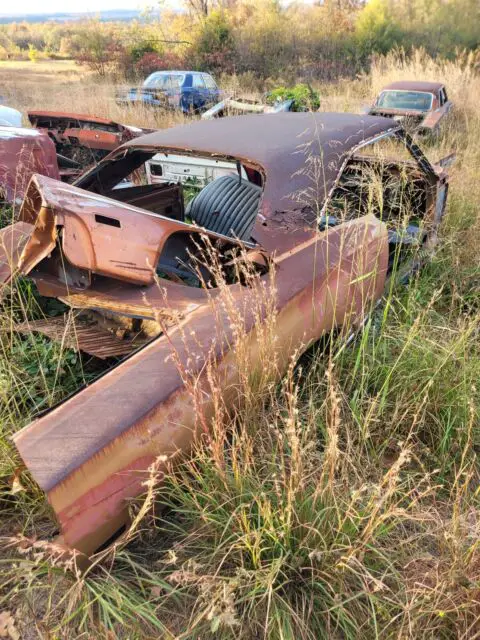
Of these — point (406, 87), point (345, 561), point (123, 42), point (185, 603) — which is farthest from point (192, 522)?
point (123, 42)

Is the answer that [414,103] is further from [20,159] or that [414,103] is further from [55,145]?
[20,159]

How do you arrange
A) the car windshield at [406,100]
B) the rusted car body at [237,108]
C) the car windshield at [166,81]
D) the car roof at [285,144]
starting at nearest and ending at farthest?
the car roof at [285,144], the rusted car body at [237,108], the car windshield at [406,100], the car windshield at [166,81]

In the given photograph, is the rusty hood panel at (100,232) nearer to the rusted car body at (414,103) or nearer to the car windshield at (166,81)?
the rusted car body at (414,103)

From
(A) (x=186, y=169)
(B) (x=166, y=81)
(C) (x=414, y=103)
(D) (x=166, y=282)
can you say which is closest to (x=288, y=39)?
(B) (x=166, y=81)

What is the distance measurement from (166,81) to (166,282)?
1004cm

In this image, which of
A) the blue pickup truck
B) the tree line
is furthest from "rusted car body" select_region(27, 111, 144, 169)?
the tree line

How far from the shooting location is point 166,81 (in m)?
10.4

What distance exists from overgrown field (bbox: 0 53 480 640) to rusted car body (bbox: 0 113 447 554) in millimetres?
128

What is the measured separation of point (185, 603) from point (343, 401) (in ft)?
3.58

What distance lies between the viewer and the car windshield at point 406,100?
8.18 metres

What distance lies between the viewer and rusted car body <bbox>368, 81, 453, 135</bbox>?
784 cm

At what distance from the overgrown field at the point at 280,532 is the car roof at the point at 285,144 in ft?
2.63

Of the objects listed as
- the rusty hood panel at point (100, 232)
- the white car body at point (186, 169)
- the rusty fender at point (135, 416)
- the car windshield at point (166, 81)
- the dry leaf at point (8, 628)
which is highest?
the car windshield at point (166, 81)

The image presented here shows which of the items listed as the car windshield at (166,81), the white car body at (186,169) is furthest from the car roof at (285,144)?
the car windshield at (166,81)
